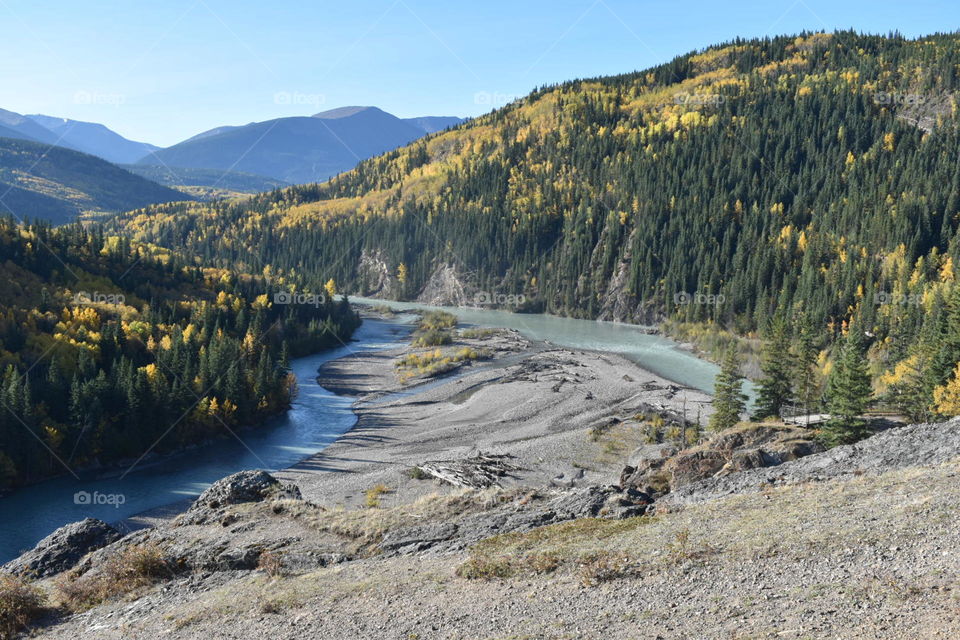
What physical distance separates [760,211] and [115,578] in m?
144

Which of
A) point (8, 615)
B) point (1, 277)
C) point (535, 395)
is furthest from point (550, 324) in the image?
point (8, 615)

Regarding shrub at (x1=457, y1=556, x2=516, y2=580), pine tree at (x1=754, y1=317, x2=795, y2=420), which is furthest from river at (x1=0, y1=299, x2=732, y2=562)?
shrub at (x1=457, y1=556, x2=516, y2=580)

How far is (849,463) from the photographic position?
2386cm

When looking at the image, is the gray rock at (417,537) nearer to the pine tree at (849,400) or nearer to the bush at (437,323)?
the pine tree at (849,400)

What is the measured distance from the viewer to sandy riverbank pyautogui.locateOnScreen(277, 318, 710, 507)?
45.1m

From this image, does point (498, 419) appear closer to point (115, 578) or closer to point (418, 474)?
point (418, 474)

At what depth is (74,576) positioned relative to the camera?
2434 cm

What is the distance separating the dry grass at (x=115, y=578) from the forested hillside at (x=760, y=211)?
5224 centimetres

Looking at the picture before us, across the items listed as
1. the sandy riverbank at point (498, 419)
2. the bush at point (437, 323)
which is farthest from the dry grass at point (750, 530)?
the bush at point (437, 323)

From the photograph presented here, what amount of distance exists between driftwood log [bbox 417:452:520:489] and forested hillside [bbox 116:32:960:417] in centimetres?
2989

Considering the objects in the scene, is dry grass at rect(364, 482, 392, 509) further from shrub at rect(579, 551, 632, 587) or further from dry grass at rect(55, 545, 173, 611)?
shrub at rect(579, 551, 632, 587)

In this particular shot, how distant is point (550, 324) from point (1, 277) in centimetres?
10036

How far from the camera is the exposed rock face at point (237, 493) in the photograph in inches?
1161

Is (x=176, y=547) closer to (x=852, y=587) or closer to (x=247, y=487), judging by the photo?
(x=247, y=487)
